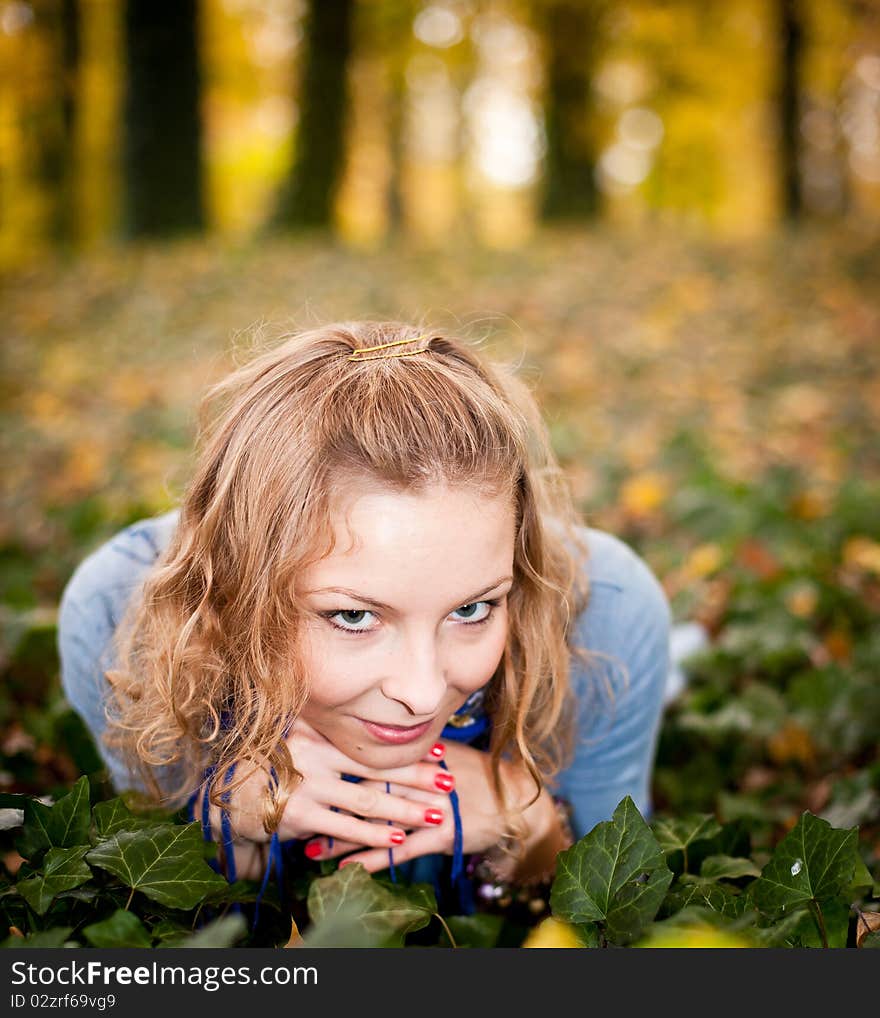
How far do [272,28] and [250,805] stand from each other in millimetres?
16266

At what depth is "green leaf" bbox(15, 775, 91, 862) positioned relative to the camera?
139 centimetres

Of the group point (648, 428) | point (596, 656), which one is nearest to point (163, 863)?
point (596, 656)

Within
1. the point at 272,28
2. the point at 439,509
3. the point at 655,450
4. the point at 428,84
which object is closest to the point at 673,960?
the point at 439,509

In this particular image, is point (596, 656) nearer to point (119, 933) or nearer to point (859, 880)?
point (859, 880)

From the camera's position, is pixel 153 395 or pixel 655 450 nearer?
pixel 655 450

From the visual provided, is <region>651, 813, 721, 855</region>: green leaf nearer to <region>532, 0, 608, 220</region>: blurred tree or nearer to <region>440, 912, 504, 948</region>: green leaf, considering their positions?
<region>440, 912, 504, 948</region>: green leaf

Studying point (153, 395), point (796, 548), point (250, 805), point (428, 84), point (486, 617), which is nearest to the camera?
point (486, 617)

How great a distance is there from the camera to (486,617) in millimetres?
1437

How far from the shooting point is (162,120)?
10.7m

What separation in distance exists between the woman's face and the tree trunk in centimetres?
1182

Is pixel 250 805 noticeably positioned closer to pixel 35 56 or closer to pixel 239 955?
pixel 239 955

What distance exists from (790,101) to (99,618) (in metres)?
13.3

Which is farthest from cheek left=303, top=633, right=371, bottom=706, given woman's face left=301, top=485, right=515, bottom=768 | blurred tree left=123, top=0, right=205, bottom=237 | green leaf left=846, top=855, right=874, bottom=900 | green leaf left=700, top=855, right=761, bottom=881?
blurred tree left=123, top=0, right=205, bottom=237

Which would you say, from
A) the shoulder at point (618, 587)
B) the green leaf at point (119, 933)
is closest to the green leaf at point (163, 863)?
the green leaf at point (119, 933)
